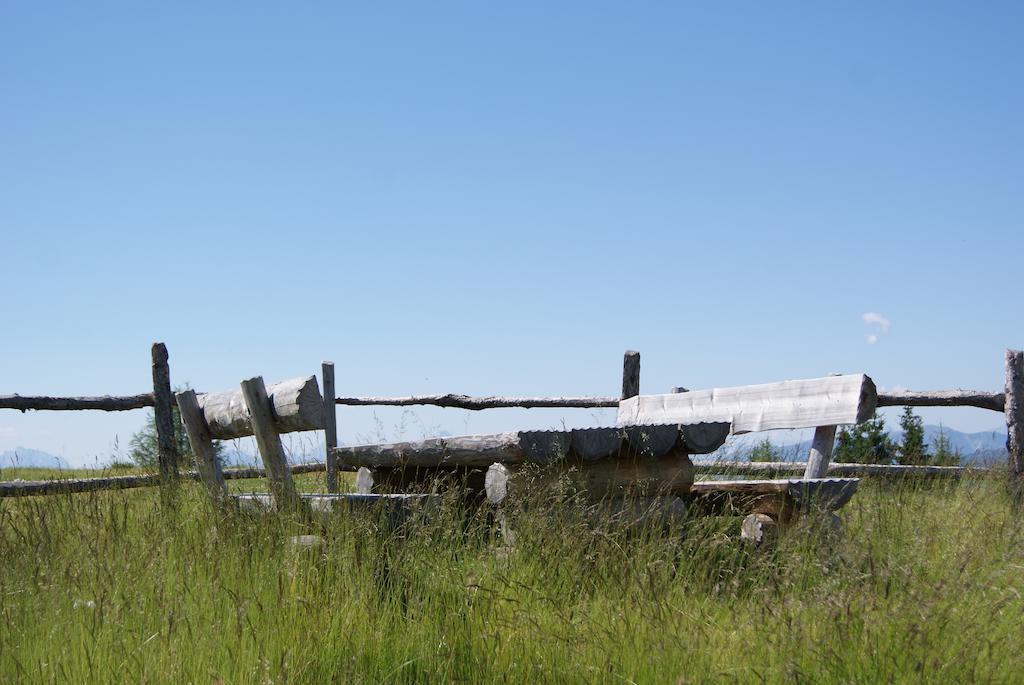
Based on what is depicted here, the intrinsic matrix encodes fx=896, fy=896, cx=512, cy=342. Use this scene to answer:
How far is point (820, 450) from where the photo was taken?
578 centimetres

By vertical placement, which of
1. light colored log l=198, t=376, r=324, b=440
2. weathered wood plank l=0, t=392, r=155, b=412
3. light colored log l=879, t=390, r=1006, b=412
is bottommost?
light colored log l=879, t=390, r=1006, b=412

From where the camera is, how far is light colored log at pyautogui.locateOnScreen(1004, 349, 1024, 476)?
8766 mm

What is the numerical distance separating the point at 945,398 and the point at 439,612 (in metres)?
6.92

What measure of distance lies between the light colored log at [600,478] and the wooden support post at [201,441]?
58.2 inches

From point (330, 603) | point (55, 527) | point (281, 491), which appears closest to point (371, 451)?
point (281, 491)

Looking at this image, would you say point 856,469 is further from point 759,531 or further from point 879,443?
point 879,443

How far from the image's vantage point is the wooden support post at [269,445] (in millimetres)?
4051

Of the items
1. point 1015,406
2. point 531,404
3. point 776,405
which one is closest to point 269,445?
point 776,405

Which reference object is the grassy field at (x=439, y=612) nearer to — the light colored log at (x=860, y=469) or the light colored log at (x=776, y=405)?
the light colored log at (x=776, y=405)

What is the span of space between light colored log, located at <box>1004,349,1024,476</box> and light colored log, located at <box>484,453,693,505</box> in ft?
16.2

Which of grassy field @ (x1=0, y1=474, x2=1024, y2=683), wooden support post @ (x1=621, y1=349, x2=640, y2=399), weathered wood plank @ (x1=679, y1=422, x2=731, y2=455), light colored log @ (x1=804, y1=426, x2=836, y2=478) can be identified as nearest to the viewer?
grassy field @ (x1=0, y1=474, x2=1024, y2=683)

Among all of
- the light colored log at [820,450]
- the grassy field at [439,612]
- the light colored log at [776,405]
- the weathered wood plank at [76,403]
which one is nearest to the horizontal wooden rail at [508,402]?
the weathered wood plank at [76,403]

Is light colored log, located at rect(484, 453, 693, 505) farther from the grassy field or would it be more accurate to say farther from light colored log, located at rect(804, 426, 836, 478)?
light colored log, located at rect(804, 426, 836, 478)

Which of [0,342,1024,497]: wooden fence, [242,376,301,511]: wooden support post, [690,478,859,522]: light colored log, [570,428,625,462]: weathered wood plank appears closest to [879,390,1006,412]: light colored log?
[0,342,1024,497]: wooden fence
